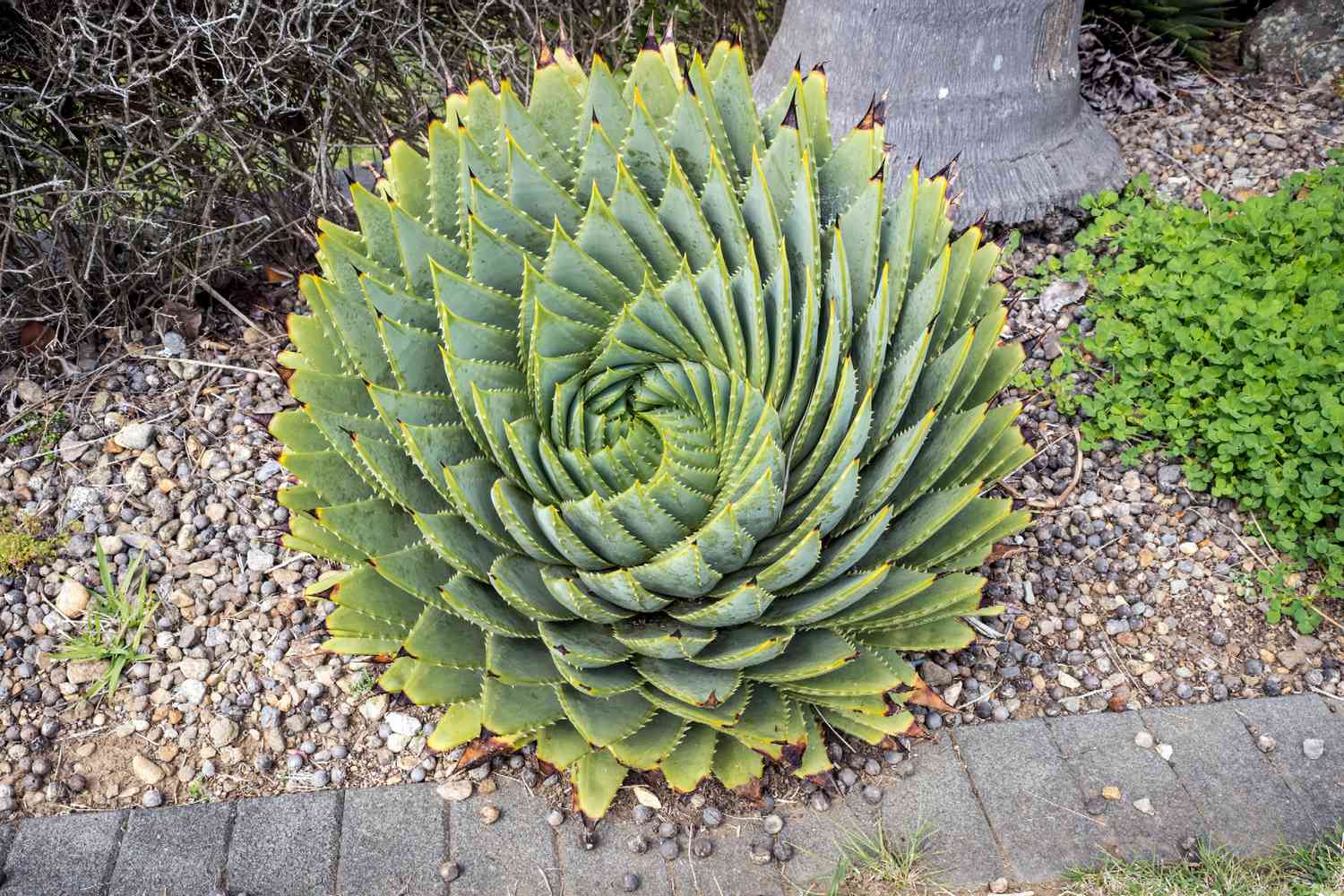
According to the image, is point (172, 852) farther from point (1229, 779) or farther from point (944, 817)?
point (1229, 779)

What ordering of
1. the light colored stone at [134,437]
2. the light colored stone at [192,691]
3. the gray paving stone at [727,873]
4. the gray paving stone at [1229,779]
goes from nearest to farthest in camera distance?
the gray paving stone at [727,873]
the gray paving stone at [1229,779]
the light colored stone at [192,691]
the light colored stone at [134,437]

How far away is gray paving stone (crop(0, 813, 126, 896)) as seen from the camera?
1993 mm

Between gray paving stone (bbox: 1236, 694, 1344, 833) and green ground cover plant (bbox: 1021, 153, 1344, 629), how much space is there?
0.85 feet

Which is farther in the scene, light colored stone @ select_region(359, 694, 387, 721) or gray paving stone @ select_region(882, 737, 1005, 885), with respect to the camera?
light colored stone @ select_region(359, 694, 387, 721)

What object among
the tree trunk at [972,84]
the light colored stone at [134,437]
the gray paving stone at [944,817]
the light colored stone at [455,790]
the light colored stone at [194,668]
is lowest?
the light colored stone at [194,668]

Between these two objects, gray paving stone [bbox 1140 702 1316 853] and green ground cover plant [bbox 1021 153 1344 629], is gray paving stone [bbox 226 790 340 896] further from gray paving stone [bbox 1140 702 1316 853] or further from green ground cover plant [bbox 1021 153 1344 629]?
green ground cover plant [bbox 1021 153 1344 629]

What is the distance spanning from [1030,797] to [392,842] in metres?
1.34

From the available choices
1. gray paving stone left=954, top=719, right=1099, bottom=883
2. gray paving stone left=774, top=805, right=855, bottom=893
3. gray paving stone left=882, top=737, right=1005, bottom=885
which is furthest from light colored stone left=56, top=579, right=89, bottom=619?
gray paving stone left=954, top=719, right=1099, bottom=883

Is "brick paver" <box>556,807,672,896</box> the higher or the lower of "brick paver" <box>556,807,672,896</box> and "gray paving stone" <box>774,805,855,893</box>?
the lower

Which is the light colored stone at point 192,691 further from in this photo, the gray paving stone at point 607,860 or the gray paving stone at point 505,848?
the gray paving stone at point 607,860

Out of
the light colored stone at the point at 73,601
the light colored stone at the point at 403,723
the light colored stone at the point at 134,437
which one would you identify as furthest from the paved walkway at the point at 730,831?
the light colored stone at the point at 134,437

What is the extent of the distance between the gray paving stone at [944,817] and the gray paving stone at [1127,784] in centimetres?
24

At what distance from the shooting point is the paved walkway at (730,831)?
199 centimetres

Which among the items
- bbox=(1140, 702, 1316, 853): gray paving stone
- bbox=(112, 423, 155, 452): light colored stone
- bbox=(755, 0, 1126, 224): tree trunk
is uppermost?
bbox=(755, 0, 1126, 224): tree trunk
